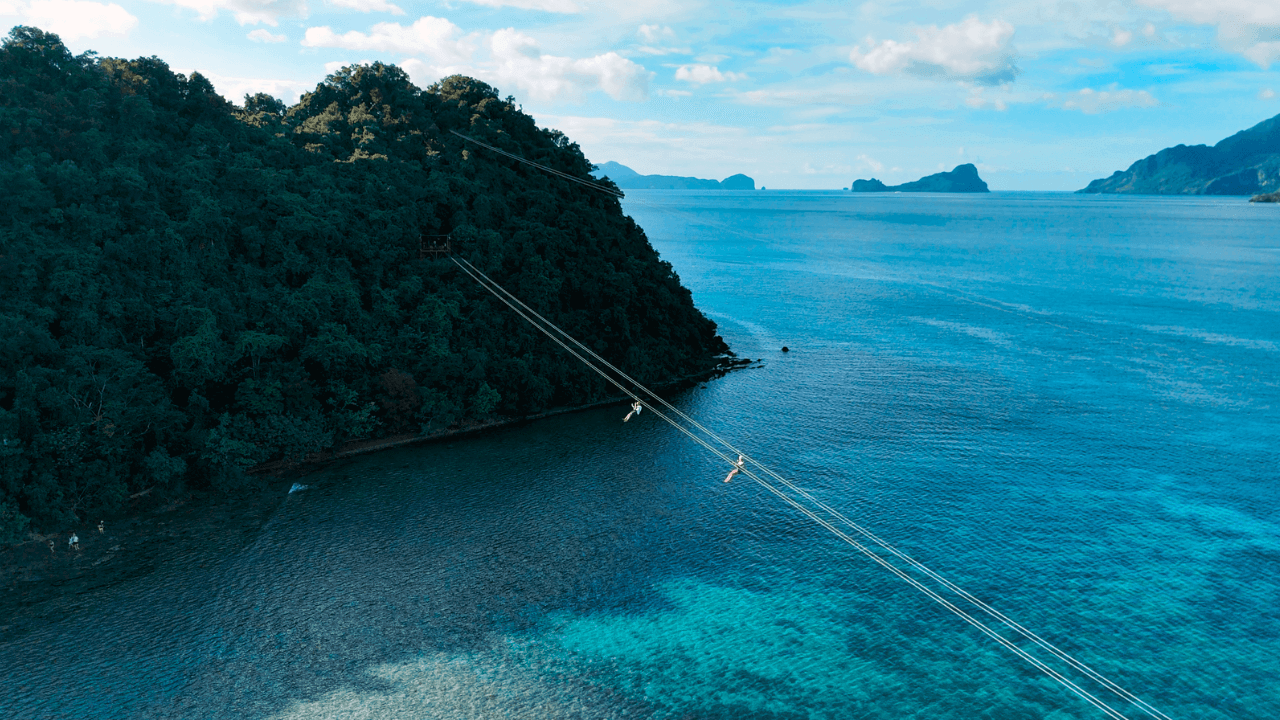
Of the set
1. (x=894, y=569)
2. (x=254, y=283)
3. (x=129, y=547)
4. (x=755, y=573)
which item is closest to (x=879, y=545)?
(x=894, y=569)

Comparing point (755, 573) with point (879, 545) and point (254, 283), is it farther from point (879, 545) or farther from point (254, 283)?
point (254, 283)

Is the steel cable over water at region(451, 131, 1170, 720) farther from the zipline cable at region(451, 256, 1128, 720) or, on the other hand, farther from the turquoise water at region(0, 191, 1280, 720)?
the turquoise water at region(0, 191, 1280, 720)

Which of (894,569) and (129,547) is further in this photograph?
(129,547)

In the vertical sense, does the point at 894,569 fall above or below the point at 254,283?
below

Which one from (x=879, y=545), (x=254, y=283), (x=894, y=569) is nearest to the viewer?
(x=894, y=569)

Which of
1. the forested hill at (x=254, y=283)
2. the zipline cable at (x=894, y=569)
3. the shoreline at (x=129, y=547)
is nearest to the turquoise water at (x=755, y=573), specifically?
the zipline cable at (x=894, y=569)

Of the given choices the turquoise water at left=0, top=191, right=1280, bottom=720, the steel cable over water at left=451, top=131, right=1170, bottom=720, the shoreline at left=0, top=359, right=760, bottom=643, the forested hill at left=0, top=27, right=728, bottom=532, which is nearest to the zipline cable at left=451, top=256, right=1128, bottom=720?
the steel cable over water at left=451, top=131, right=1170, bottom=720
